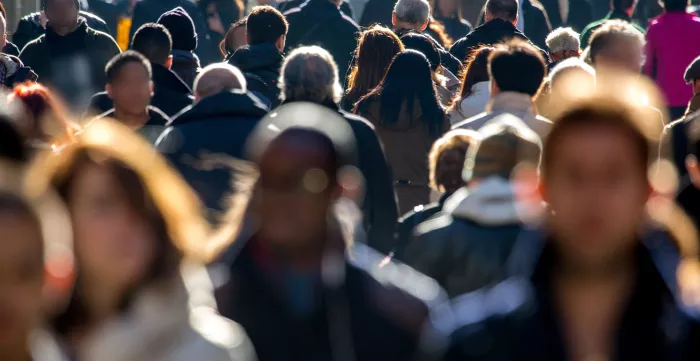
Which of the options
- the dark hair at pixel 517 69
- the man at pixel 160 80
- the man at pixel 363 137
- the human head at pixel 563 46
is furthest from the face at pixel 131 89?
the human head at pixel 563 46

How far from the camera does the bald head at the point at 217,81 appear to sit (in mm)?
7836

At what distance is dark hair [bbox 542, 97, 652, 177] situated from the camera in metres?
3.31

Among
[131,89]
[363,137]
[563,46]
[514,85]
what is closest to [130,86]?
[131,89]

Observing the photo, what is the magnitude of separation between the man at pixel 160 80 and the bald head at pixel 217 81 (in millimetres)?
1010

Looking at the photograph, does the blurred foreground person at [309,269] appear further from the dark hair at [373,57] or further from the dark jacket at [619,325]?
the dark hair at [373,57]

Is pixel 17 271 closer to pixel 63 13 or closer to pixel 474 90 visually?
pixel 474 90

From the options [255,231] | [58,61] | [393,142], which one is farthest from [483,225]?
[58,61]

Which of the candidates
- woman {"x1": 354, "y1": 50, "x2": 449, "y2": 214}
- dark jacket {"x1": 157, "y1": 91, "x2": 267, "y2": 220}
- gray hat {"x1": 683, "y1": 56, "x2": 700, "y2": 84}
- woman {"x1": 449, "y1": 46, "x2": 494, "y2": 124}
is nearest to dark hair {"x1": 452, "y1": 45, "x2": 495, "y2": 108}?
woman {"x1": 449, "y1": 46, "x2": 494, "y2": 124}

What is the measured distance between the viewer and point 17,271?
8.70 ft

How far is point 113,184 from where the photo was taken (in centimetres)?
354

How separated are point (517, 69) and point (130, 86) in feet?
6.33

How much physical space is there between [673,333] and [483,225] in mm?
2328

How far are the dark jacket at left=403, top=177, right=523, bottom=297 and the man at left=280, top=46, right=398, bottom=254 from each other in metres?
1.23

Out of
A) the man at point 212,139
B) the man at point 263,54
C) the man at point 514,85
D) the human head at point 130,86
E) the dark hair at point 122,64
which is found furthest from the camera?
the man at point 263,54
